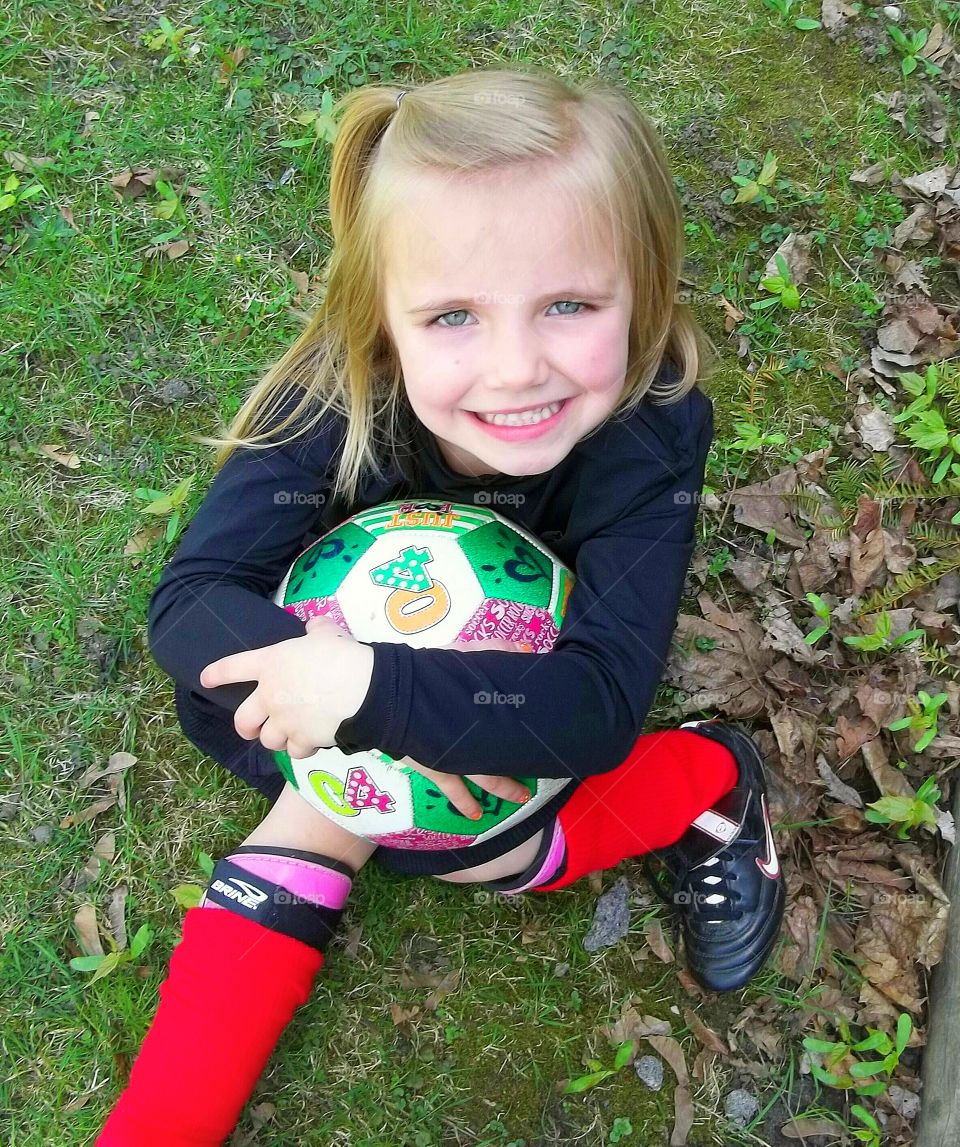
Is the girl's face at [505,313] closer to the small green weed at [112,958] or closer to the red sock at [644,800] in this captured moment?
the red sock at [644,800]

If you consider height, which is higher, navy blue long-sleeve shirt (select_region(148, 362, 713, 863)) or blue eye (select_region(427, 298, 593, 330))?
blue eye (select_region(427, 298, 593, 330))

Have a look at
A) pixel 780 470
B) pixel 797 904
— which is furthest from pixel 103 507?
pixel 797 904

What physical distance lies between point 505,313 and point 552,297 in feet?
0.33

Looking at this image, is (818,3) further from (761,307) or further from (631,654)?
(631,654)

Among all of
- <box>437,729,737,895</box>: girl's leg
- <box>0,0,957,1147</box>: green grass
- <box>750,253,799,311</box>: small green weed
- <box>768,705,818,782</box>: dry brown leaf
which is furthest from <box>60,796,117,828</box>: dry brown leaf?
<box>750,253,799,311</box>: small green weed

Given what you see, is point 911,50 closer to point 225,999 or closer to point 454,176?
point 454,176

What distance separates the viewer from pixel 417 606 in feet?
7.54

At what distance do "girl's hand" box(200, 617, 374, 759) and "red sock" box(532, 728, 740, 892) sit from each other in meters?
0.87

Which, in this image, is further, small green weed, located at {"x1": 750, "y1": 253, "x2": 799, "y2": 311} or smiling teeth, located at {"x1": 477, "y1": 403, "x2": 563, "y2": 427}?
small green weed, located at {"x1": 750, "y1": 253, "x2": 799, "y2": 311}

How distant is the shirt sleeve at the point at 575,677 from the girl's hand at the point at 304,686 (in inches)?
1.3

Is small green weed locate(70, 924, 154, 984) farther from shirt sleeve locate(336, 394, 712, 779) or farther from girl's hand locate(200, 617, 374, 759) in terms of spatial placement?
shirt sleeve locate(336, 394, 712, 779)

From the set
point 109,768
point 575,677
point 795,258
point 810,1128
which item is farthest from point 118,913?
point 795,258

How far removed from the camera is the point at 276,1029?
2.60 meters

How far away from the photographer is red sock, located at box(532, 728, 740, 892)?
273 centimetres
